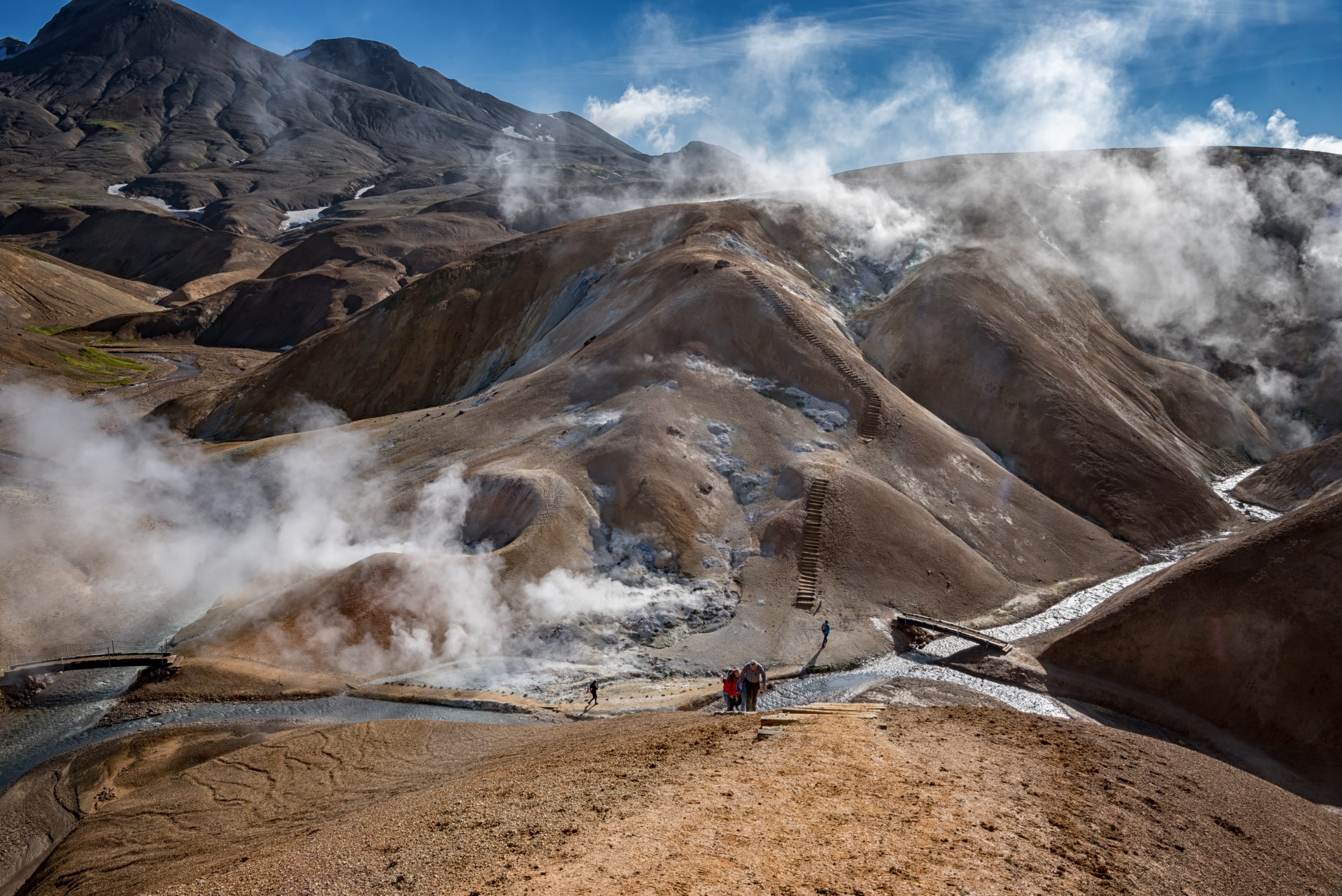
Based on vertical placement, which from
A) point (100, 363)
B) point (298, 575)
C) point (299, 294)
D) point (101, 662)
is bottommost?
point (101, 662)

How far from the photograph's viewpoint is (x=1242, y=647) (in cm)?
2358

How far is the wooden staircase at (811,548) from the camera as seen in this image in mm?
30438

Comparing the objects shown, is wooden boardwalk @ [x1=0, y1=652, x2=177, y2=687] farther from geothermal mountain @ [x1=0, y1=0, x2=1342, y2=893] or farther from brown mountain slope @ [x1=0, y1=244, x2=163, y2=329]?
brown mountain slope @ [x1=0, y1=244, x2=163, y2=329]

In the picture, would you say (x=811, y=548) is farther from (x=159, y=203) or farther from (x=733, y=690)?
(x=159, y=203)

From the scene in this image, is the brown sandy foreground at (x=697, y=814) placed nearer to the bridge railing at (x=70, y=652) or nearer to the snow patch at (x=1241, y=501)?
the bridge railing at (x=70, y=652)

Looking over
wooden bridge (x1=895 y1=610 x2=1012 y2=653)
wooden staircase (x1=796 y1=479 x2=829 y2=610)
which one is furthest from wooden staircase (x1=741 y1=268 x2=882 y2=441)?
wooden bridge (x1=895 y1=610 x2=1012 y2=653)

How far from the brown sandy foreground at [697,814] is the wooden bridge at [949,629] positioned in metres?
9.09

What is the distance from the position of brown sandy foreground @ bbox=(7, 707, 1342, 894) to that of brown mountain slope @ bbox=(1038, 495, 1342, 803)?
236 inches

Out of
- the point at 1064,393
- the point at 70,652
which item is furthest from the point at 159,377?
the point at 1064,393

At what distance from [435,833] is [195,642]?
58.4ft

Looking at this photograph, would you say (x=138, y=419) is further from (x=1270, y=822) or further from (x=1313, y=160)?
(x=1313, y=160)

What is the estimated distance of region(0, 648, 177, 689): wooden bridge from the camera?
78.5 ft

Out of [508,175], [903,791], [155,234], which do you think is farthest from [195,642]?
[508,175]

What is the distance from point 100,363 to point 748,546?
71145 mm
